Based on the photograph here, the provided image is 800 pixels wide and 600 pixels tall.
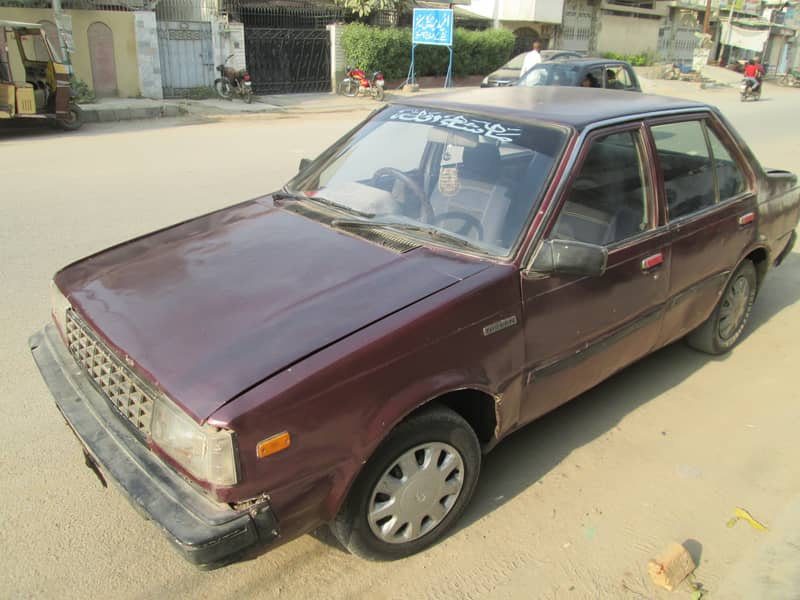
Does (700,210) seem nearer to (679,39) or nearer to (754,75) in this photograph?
(754,75)

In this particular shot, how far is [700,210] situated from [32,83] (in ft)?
43.5

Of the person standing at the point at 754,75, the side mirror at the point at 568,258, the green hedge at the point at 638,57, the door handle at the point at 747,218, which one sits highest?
the green hedge at the point at 638,57

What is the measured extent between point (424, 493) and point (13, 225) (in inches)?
225

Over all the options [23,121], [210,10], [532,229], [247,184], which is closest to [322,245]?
[532,229]

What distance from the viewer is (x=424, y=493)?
257cm

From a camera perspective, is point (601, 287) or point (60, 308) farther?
point (601, 287)

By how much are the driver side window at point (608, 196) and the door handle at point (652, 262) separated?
5.5 inches

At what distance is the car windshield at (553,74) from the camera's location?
12.3 m

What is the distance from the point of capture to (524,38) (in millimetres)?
31391

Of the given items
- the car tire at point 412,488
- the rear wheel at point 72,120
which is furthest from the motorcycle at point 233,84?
the car tire at point 412,488

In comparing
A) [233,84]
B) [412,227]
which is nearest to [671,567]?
[412,227]

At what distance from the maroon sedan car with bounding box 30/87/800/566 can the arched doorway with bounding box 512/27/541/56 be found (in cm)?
2908

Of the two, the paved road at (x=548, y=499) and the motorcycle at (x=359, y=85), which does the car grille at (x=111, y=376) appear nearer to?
the paved road at (x=548, y=499)

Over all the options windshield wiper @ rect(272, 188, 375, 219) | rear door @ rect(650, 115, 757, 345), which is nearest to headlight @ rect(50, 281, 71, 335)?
windshield wiper @ rect(272, 188, 375, 219)
